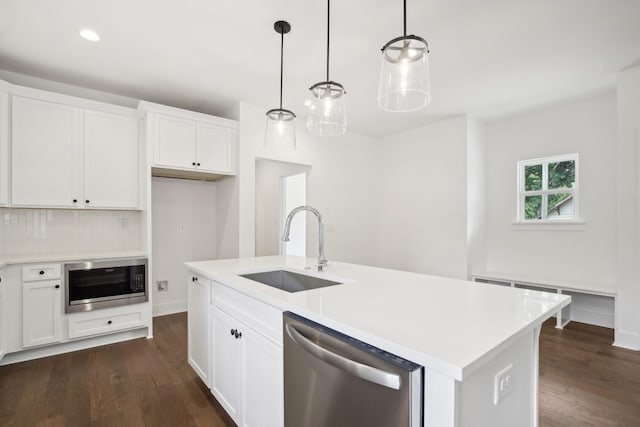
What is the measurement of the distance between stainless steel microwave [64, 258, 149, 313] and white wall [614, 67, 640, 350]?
4.73 meters

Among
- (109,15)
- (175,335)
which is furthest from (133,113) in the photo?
(175,335)

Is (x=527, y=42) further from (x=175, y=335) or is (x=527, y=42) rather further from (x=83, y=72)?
(x=175, y=335)

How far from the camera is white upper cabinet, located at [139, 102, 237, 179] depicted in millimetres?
3295

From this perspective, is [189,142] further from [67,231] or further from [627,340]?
[627,340]

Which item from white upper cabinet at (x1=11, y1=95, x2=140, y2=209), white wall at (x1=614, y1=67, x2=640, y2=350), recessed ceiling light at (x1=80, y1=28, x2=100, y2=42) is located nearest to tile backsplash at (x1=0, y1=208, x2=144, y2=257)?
white upper cabinet at (x1=11, y1=95, x2=140, y2=209)

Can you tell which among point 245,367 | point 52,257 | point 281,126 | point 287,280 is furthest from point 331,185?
point 245,367

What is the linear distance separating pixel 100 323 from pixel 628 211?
17.0 feet

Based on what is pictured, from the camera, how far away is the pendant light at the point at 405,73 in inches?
55.1

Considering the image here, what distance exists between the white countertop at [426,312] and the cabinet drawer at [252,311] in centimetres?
5

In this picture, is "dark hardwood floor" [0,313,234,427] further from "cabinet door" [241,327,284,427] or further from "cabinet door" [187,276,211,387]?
"cabinet door" [241,327,284,427]

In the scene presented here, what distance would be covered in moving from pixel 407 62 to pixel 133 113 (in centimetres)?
309

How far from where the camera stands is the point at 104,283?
9.95 ft

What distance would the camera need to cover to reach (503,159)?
14.6 ft

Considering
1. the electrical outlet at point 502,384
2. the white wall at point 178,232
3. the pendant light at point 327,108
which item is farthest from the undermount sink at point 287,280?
the white wall at point 178,232
